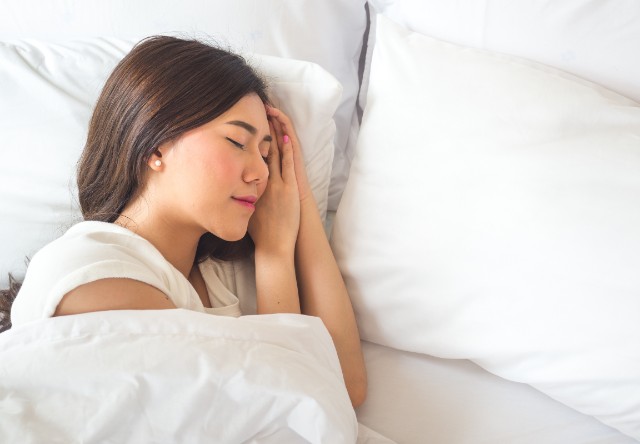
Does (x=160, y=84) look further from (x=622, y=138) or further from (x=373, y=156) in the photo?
(x=622, y=138)

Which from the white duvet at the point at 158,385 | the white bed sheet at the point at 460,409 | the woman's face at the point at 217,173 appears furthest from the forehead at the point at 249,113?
the white bed sheet at the point at 460,409

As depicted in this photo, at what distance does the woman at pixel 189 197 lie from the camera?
984 millimetres

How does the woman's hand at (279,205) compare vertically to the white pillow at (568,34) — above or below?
below

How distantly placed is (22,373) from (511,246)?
71cm

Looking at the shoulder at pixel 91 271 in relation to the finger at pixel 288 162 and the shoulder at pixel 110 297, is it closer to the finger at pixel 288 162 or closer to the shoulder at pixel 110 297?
the shoulder at pixel 110 297

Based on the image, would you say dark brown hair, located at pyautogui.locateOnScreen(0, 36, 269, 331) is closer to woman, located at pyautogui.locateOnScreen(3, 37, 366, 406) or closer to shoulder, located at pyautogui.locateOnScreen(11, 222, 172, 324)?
woman, located at pyautogui.locateOnScreen(3, 37, 366, 406)

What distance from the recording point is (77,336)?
81cm

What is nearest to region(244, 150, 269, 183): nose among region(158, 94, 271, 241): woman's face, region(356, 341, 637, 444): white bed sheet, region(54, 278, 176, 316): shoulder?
region(158, 94, 271, 241): woman's face

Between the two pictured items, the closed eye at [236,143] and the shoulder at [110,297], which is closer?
the shoulder at [110,297]

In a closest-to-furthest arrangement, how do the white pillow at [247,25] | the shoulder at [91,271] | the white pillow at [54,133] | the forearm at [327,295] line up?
the shoulder at [91,271], the forearm at [327,295], the white pillow at [54,133], the white pillow at [247,25]

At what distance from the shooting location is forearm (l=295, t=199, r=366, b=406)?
3.62 feet

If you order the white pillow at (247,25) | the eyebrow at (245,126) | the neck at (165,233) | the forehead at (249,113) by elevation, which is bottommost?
the neck at (165,233)

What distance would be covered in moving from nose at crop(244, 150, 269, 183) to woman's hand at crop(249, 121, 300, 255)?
0.11 metres

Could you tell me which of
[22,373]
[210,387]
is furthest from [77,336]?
[210,387]
